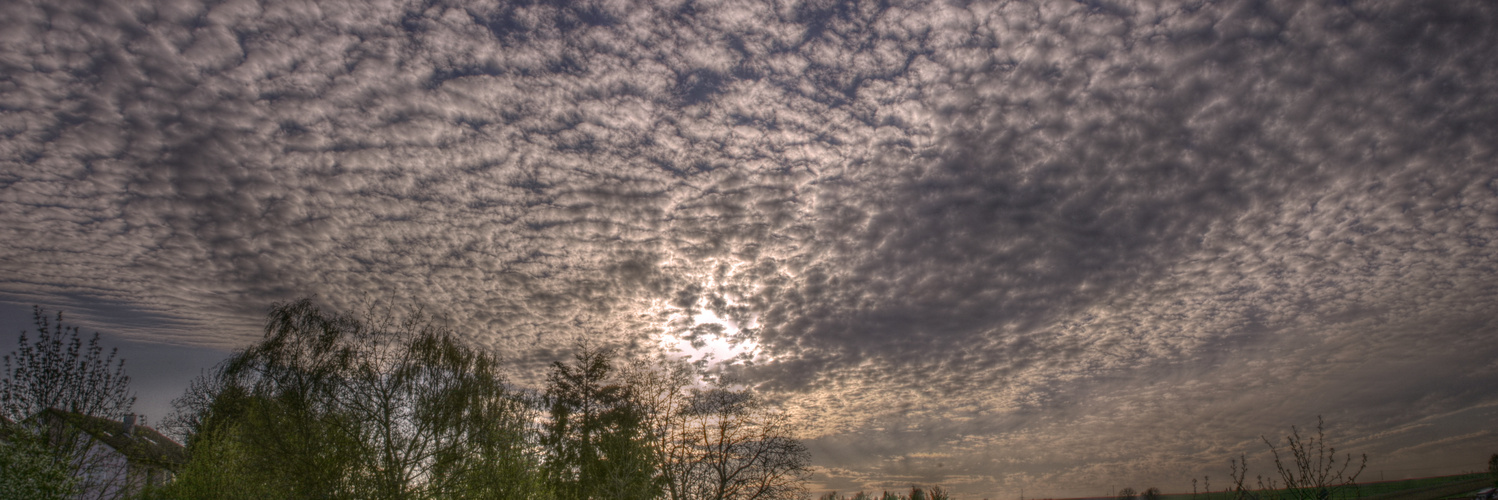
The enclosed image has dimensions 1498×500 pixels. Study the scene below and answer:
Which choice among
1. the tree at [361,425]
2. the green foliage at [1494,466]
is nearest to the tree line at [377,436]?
the tree at [361,425]

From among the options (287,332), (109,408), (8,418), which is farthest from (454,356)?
(8,418)

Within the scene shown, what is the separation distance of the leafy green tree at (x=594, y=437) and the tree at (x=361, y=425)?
182 inches

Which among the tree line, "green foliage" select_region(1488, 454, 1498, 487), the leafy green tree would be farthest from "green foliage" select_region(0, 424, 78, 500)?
"green foliage" select_region(1488, 454, 1498, 487)

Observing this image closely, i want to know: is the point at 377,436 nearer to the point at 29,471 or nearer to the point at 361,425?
the point at 361,425

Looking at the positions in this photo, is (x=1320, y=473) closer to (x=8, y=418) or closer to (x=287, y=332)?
(x=287, y=332)

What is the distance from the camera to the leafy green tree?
80.8 feet

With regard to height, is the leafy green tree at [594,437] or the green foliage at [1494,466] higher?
the leafy green tree at [594,437]

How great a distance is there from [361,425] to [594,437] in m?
10.5

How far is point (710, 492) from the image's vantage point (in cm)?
2842

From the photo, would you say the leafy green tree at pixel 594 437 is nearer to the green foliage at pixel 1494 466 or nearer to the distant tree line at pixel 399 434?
the distant tree line at pixel 399 434

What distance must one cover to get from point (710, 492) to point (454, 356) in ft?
43.8

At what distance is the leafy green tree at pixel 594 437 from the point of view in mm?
24625

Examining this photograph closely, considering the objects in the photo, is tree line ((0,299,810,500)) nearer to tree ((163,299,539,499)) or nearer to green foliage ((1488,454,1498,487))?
tree ((163,299,539,499))

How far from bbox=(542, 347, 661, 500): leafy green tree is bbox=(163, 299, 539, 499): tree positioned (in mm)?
4613
